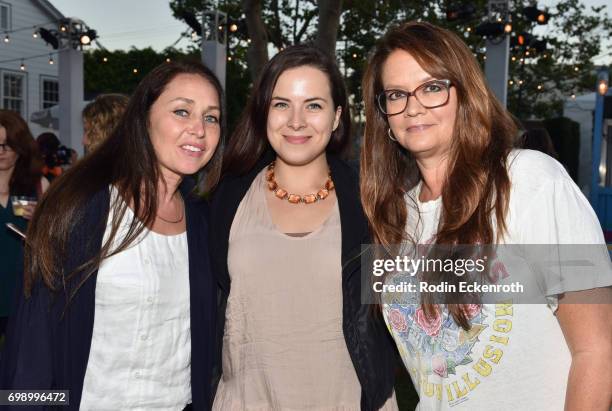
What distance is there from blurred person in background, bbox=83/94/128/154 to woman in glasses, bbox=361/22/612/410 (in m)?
2.09

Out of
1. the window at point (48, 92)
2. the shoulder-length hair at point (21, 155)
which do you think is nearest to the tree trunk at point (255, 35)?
the shoulder-length hair at point (21, 155)

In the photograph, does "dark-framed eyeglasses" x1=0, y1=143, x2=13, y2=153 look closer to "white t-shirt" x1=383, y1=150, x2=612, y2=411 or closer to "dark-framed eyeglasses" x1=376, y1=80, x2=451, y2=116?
"dark-framed eyeglasses" x1=376, y1=80, x2=451, y2=116

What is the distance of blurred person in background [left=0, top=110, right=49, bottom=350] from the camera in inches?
161

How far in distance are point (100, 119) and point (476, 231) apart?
2665 mm

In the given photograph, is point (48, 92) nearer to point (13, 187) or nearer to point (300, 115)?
point (13, 187)

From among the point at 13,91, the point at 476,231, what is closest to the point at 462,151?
the point at 476,231

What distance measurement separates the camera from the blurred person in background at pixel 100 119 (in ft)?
12.4

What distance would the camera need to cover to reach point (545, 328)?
1827 mm

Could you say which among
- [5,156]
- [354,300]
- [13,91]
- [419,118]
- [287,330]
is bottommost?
[287,330]

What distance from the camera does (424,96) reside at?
2057 mm

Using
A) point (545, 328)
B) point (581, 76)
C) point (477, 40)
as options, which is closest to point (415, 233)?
point (545, 328)

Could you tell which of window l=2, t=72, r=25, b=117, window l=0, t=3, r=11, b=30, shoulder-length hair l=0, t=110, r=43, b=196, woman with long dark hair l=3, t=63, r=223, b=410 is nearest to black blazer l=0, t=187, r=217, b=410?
woman with long dark hair l=3, t=63, r=223, b=410

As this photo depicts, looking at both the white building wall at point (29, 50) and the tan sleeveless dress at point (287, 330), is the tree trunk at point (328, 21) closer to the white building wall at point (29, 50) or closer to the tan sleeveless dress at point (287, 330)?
the tan sleeveless dress at point (287, 330)

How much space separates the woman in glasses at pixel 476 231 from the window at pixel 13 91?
2125cm
